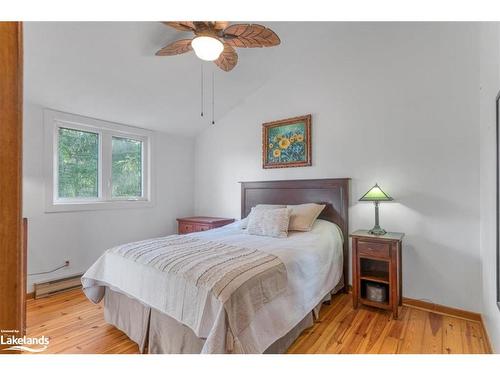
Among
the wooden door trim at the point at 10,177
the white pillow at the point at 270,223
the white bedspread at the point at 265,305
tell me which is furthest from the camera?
the white pillow at the point at 270,223

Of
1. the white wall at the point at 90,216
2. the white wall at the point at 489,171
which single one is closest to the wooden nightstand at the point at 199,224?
the white wall at the point at 90,216

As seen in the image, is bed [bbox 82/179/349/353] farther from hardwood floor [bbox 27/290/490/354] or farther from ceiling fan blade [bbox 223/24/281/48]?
ceiling fan blade [bbox 223/24/281/48]

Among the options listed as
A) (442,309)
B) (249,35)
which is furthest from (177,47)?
(442,309)

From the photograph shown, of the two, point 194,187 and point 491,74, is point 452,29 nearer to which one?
Result: point 491,74

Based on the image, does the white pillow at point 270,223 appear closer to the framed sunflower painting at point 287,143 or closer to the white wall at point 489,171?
the framed sunflower painting at point 287,143

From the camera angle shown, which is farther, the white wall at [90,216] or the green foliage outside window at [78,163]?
the green foliage outside window at [78,163]

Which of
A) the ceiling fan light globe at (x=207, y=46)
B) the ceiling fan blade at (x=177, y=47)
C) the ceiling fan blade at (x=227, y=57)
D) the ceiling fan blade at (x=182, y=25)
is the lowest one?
the ceiling fan light globe at (x=207, y=46)

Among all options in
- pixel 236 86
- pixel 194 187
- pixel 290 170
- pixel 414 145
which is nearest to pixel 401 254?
pixel 414 145

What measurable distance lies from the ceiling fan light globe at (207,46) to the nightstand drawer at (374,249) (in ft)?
7.05

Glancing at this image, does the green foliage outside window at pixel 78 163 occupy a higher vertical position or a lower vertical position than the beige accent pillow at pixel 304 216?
higher

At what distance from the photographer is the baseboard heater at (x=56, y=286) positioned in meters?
2.75

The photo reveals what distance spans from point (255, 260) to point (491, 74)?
2.13 m

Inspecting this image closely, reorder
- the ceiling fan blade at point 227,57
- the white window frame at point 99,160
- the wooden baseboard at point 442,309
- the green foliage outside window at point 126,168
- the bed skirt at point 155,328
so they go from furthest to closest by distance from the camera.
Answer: the green foliage outside window at point 126,168 < the white window frame at point 99,160 < the wooden baseboard at point 442,309 < the ceiling fan blade at point 227,57 < the bed skirt at point 155,328

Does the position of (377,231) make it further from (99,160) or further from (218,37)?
(99,160)
